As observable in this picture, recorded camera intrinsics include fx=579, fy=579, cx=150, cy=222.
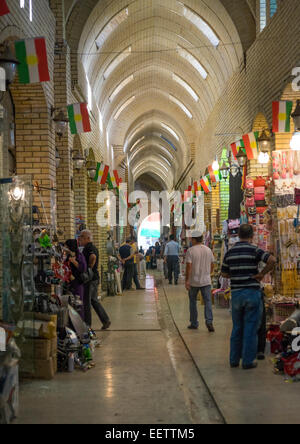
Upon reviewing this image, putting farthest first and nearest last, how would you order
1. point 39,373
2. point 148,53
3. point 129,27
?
point 148,53 → point 129,27 → point 39,373

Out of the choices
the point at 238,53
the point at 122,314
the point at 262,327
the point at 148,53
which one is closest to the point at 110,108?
the point at 148,53

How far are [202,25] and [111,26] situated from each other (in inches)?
100

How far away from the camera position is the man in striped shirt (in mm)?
6484

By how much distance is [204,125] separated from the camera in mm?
21766

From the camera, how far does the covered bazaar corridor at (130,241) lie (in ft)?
18.4

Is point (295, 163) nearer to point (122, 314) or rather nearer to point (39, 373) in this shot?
point (122, 314)

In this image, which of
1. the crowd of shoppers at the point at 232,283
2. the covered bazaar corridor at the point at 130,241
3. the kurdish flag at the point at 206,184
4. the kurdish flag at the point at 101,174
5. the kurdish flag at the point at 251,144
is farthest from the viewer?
the kurdish flag at the point at 206,184

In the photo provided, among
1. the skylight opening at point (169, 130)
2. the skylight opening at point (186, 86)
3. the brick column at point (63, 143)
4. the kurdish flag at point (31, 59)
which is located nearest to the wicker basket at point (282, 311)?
the brick column at point (63, 143)

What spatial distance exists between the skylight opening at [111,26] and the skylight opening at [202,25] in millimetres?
1709

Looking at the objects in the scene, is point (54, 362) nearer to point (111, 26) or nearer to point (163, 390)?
point (163, 390)

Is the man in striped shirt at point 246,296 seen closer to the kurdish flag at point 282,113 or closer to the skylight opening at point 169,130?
the kurdish flag at point 282,113

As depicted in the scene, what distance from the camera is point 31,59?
7.02 metres

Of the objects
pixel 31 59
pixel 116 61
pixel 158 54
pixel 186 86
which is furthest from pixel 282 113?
pixel 186 86
